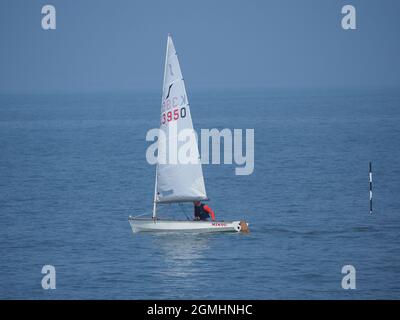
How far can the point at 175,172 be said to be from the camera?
62.7 m

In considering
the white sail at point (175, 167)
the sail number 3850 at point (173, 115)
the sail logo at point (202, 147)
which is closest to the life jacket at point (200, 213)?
the white sail at point (175, 167)

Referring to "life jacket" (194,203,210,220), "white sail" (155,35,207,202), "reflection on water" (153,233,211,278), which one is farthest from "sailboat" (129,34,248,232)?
"life jacket" (194,203,210,220)

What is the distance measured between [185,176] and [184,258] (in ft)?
21.9

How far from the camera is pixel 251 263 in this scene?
56.9 meters

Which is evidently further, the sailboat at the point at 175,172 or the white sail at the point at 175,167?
the white sail at the point at 175,167

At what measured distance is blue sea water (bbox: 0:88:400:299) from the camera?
2080 inches

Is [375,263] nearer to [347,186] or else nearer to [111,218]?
[111,218]

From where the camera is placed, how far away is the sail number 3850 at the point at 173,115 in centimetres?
6169

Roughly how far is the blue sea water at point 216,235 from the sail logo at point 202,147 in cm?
253

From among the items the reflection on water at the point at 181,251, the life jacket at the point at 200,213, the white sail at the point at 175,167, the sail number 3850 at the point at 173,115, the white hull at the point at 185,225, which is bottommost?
the reflection on water at the point at 181,251

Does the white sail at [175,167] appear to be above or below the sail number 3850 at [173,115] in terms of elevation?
below

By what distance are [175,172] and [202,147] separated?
70.6 meters

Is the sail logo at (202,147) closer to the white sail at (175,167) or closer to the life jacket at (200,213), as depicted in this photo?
the white sail at (175,167)
